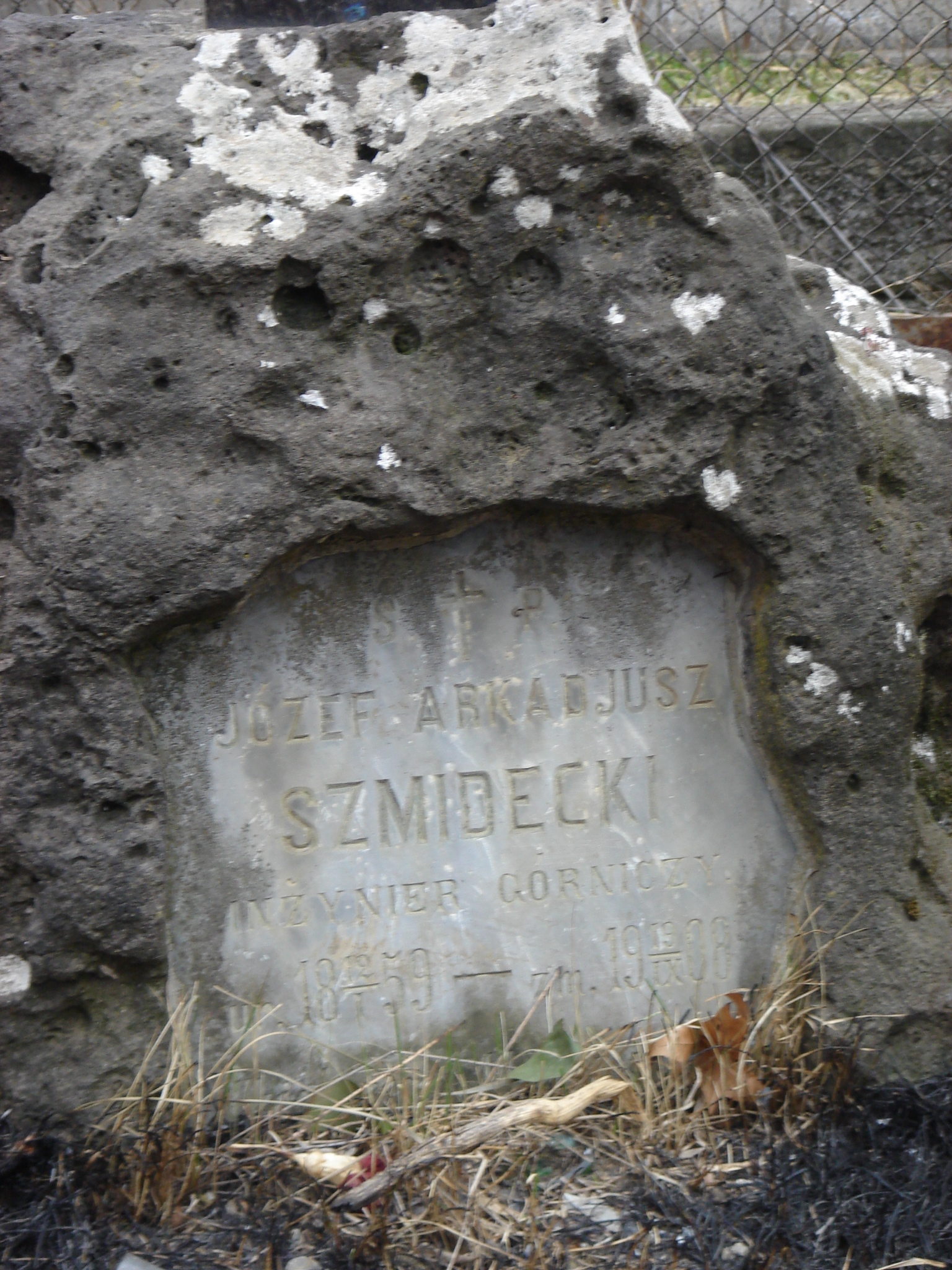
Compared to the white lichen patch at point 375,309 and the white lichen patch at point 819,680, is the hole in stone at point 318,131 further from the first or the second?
the white lichen patch at point 819,680

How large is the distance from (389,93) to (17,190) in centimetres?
67

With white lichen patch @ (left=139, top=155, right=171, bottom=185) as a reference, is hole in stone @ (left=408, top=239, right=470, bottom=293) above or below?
below

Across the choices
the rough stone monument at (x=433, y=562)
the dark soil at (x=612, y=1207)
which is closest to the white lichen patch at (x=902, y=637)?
the rough stone monument at (x=433, y=562)

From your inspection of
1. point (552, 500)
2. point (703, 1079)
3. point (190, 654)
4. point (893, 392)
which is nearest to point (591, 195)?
point (552, 500)

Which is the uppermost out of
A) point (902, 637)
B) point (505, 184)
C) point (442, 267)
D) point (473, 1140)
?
point (505, 184)

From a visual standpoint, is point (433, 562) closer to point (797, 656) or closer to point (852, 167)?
point (797, 656)

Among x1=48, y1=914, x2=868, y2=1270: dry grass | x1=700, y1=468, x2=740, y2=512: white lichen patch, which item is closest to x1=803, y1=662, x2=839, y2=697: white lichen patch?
x1=700, y1=468, x2=740, y2=512: white lichen patch

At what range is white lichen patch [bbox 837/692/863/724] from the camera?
1.98 metres

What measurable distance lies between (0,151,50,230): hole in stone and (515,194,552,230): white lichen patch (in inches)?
32.9

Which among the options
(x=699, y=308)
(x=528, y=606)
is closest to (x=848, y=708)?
(x=528, y=606)

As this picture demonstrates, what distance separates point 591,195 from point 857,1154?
164 cm

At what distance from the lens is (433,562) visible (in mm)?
1995

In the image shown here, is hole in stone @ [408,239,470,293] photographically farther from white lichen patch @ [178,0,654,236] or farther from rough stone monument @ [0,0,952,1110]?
white lichen patch @ [178,0,654,236]

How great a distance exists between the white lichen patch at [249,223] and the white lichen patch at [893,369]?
957 millimetres
